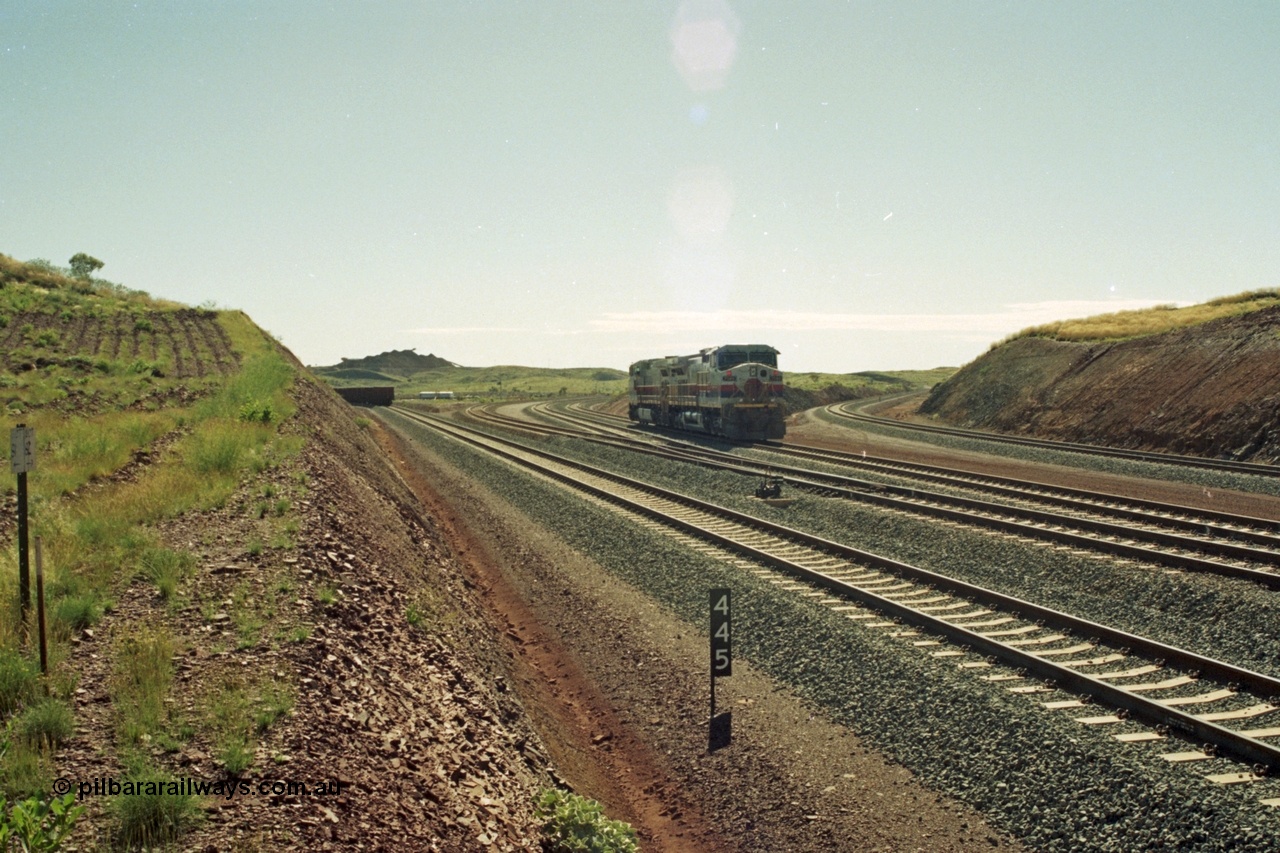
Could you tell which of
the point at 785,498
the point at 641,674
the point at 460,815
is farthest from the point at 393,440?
the point at 460,815

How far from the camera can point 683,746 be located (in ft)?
29.8

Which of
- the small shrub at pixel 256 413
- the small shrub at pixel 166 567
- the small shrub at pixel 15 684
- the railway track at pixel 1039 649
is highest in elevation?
the small shrub at pixel 256 413

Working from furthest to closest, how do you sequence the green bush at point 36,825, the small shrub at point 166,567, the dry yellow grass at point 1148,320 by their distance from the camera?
the dry yellow grass at point 1148,320, the small shrub at point 166,567, the green bush at point 36,825

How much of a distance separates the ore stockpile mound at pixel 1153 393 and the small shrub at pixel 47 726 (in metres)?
32.6

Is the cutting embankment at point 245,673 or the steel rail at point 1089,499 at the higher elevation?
the cutting embankment at point 245,673

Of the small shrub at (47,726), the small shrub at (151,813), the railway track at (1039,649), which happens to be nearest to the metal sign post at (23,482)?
the small shrub at (47,726)

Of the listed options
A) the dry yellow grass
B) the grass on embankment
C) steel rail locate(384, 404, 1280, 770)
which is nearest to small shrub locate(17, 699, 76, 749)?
the grass on embankment

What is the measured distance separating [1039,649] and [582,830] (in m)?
6.72

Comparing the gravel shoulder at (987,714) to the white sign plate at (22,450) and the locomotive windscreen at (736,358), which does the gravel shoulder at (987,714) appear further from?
the locomotive windscreen at (736,358)

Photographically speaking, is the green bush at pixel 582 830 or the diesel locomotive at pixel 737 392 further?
the diesel locomotive at pixel 737 392

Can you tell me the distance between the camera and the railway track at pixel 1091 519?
576 inches

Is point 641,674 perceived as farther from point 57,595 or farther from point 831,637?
point 57,595

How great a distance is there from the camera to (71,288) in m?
56.7

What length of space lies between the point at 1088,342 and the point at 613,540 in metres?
40.1
